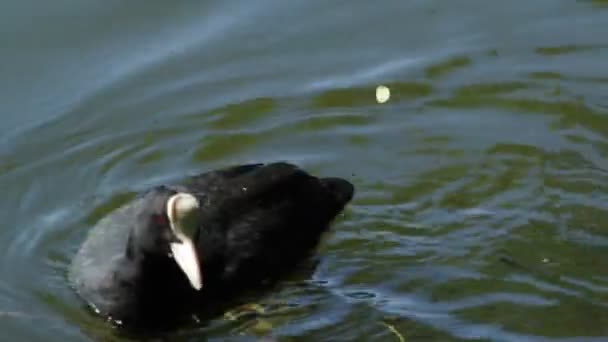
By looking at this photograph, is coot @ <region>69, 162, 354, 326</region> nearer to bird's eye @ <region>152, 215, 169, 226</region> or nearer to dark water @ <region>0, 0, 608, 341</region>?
bird's eye @ <region>152, 215, 169, 226</region>

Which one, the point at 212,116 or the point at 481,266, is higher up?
the point at 212,116

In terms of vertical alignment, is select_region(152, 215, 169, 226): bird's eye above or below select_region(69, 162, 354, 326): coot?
above

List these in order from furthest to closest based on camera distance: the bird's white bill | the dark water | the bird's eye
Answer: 1. the dark water
2. the bird's eye
3. the bird's white bill

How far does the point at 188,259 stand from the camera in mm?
5785

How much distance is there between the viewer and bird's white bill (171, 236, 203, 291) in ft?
18.8

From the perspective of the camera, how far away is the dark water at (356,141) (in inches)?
242

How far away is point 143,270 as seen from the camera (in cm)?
605

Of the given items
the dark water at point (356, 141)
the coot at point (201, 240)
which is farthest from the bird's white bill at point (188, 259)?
the dark water at point (356, 141)

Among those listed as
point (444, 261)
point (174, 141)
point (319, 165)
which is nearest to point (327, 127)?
point (319, 165)

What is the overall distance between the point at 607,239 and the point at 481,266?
604 millimetres

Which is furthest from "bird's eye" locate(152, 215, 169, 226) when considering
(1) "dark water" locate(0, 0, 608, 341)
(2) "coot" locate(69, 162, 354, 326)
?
(1) "dark water" locate(0, 0, 608, 341)

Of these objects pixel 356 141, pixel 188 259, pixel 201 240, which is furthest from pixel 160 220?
pixel 356 141

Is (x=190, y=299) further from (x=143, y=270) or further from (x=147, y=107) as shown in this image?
(x=147, y=107)

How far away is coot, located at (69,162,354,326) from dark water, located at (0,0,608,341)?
139 mm
